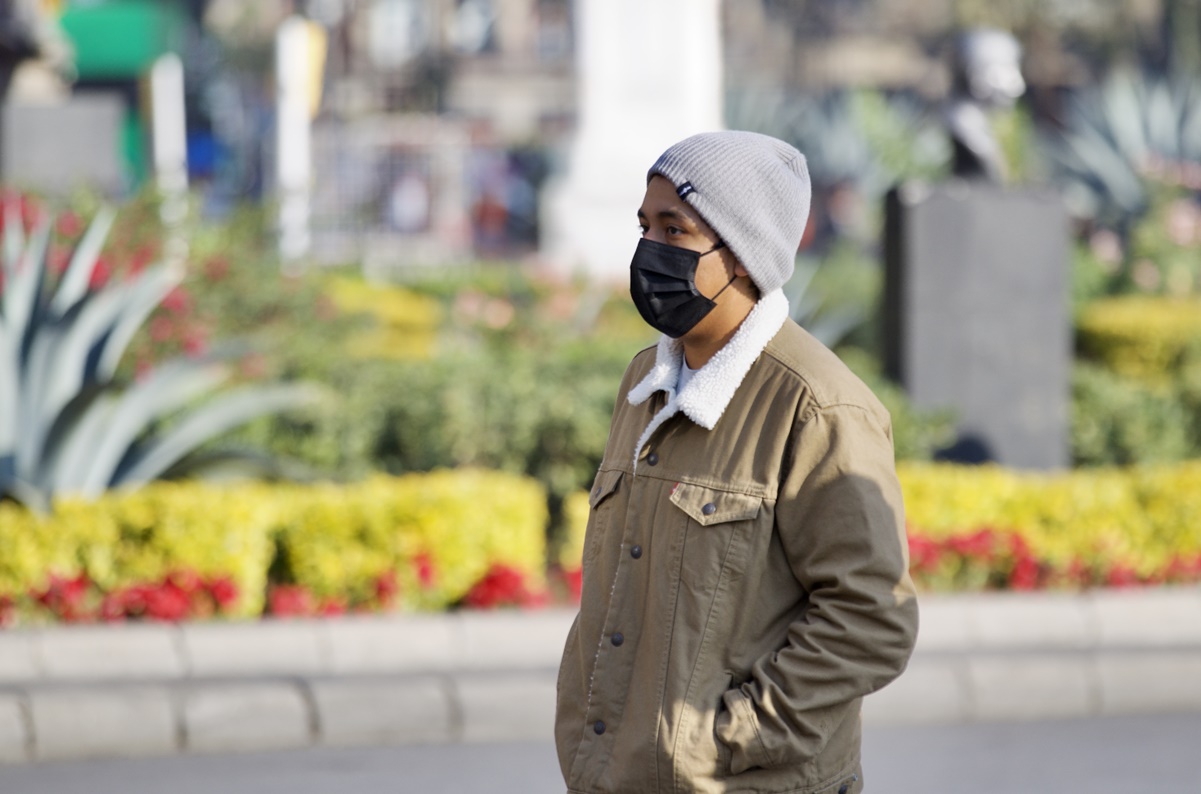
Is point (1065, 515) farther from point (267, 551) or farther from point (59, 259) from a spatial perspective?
point (59, 259)

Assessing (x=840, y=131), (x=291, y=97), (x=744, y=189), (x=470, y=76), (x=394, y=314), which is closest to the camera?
(x=744, y=189)

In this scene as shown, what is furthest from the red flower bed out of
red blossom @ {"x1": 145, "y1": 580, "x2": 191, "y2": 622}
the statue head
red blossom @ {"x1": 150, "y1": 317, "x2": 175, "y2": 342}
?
red blossom @ {"x1": 150, "y1": 317, "x2": 175, "y2": 342}

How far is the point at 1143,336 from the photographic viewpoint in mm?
11562

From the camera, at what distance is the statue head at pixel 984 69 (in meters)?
8.84

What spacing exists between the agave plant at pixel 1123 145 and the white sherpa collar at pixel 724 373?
55.3ft

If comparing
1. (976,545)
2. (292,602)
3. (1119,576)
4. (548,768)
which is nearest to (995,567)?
(976,545)

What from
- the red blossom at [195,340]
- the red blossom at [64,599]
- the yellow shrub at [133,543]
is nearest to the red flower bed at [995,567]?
the yellow shrub at [133,543]

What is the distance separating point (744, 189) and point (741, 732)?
0.72m

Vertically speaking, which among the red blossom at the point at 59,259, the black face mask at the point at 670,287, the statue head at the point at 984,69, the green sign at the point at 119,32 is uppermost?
the green sign at the point at 119,32

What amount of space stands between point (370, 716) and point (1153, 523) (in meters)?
3.45

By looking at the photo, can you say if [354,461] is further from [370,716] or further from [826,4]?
[826,4]

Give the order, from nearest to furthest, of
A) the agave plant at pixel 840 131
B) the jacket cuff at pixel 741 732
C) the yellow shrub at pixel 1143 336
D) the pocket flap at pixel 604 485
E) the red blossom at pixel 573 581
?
1. the jacket cuff at pixel 741 732
2. the pocket flap at pixel 604 485
3. the red blossom at pixel 573 581
4. the yellow shrub at pixel 1143 336
5. the agave plant at pixel 840 131

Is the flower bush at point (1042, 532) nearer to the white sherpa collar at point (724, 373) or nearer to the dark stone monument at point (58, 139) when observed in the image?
the white sherpa collar at point (724, 373)

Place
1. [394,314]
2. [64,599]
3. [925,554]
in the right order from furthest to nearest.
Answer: [394,314], [925,554], [64,599]
